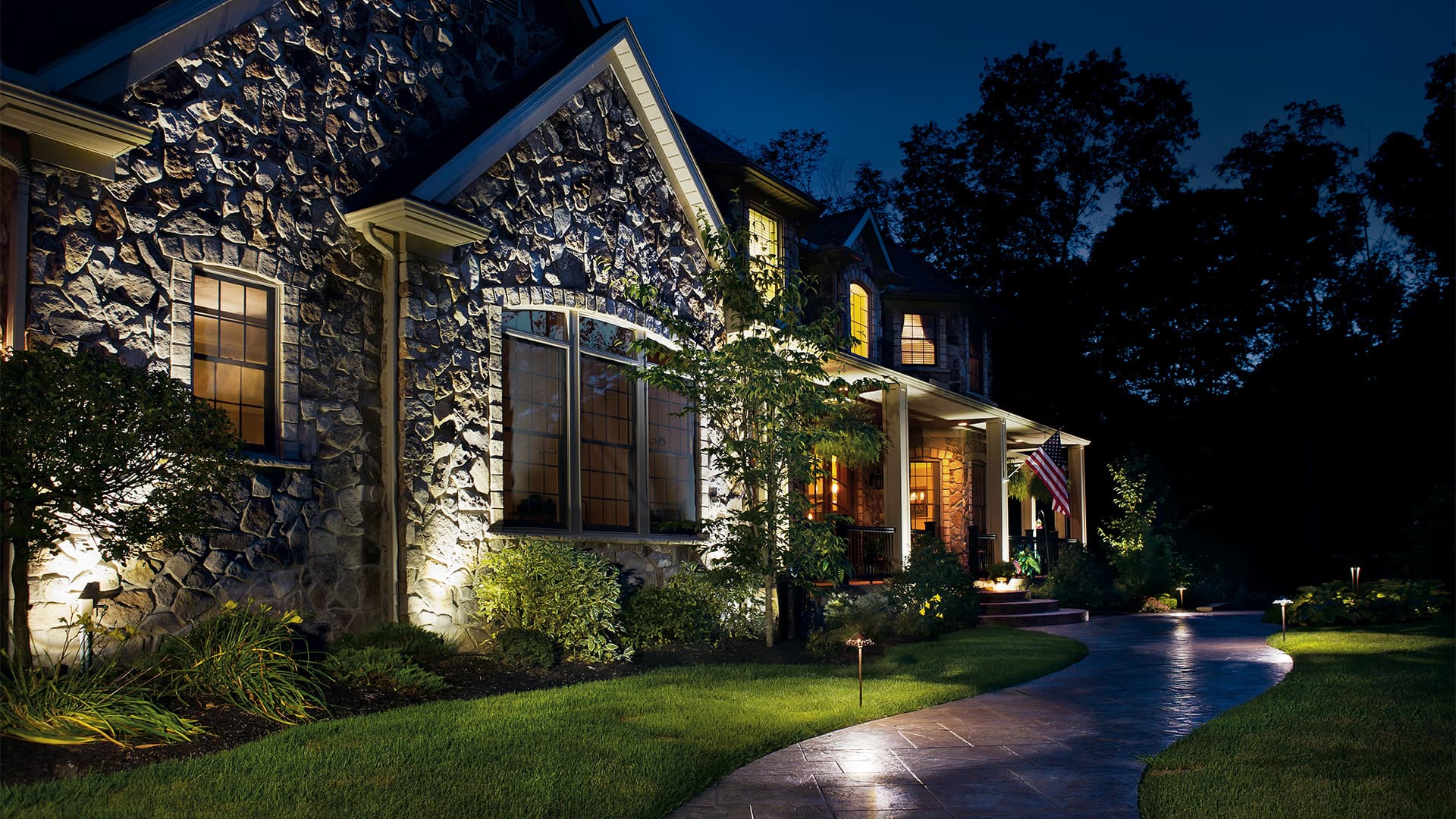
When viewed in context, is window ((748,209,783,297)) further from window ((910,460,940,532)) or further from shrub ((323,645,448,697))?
shrub ((323,645,448,697))

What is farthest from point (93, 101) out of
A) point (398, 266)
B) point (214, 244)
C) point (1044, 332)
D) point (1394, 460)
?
point (1394, 460)

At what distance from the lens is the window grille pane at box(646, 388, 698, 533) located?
486 inches

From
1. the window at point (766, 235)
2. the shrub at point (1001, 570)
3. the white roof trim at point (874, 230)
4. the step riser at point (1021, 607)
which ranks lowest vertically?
the step riser at point (1021, 607)

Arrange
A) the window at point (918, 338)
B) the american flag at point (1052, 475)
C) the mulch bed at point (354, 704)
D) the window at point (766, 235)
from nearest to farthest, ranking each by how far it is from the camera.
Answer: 1. the mulch bed at point (354, 704)
2. the window at point (766, 235)
3. the american flag at point (1052, 475)
4. the window at point (918, 338)

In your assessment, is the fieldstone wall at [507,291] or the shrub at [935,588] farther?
the shrub at [935,588]

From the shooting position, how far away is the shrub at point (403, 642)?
26.9 ft

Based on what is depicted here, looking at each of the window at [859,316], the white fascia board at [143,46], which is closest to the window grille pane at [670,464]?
the white fascia board at [143,46]

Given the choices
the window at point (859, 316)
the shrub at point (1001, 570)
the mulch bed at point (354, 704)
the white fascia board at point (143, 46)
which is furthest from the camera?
the window at point (859, 316)

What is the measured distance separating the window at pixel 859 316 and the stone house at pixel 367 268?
6477 mm

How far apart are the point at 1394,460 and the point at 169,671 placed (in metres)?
30.0

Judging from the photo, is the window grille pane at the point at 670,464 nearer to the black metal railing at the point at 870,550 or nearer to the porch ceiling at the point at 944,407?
the porch ceiling at the point at 944,407

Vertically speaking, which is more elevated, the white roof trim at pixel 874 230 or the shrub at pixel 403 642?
the white roof trim at pixel 874 230

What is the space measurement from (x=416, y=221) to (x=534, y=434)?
8.79 ft

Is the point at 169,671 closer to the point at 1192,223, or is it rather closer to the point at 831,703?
the point at 831,703
